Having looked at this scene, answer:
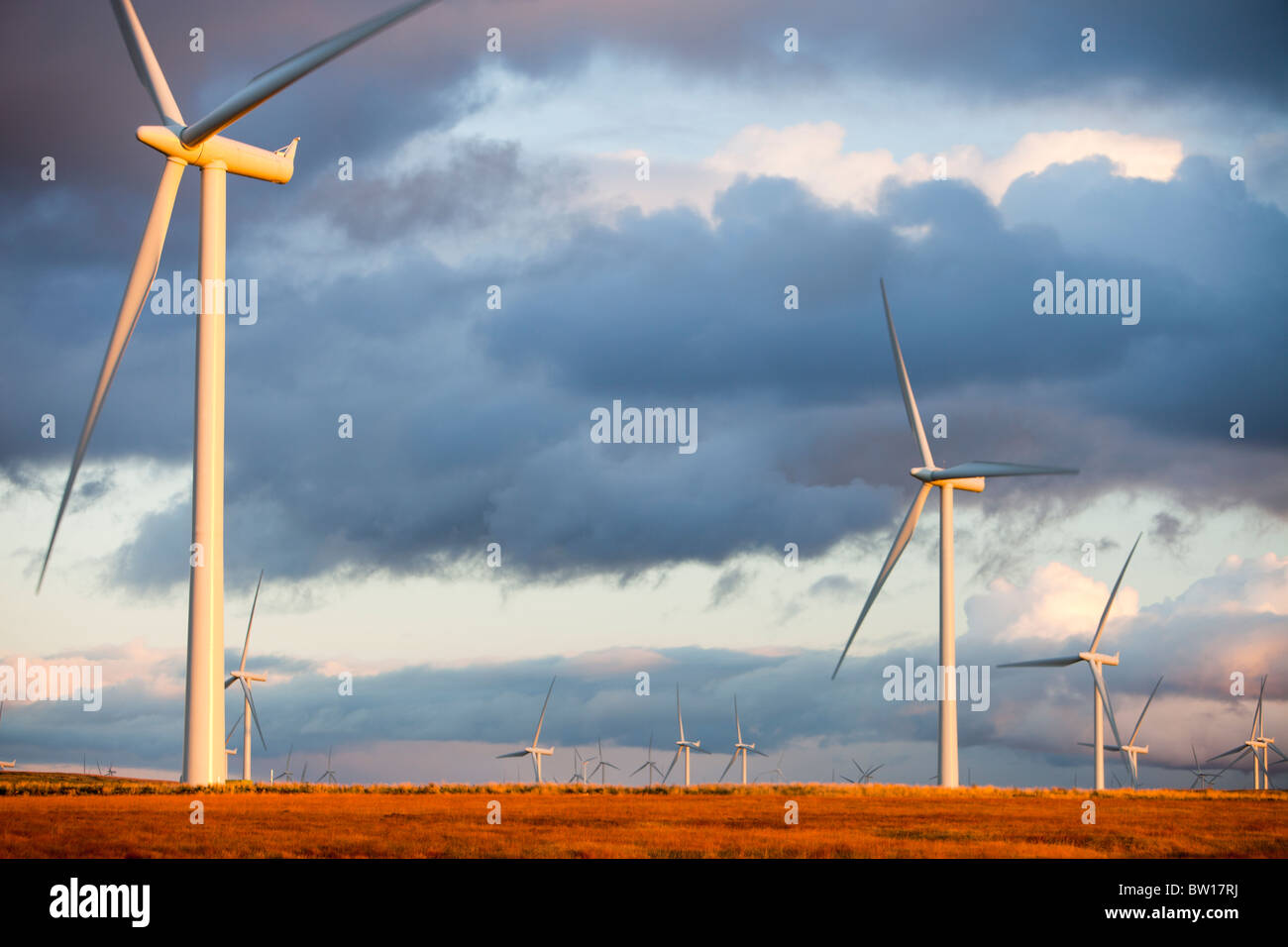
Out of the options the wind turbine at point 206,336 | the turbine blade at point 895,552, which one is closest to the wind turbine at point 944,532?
the turbine blade at point 895,552

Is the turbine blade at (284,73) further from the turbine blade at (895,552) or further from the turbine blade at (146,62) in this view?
the turbine blade at (895,552)

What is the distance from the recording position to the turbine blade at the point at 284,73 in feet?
176

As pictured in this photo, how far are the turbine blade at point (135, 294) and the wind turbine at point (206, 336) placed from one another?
0.14ft

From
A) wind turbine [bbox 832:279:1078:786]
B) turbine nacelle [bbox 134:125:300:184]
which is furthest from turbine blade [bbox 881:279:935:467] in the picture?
turbine nacelle [bbox 134:125:300:184]

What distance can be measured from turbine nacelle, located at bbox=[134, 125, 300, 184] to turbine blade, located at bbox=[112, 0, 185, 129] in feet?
4.95

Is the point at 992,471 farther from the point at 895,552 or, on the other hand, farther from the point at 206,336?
the point at 206,336

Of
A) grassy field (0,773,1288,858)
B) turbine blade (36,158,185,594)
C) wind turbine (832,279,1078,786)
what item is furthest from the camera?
wind turbine (832,279,1078,786)

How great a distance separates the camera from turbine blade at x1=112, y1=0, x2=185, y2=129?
61750mm

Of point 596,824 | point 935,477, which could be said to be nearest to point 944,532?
point 935,477

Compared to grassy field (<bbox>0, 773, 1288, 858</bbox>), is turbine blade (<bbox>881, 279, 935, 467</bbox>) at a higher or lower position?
higher

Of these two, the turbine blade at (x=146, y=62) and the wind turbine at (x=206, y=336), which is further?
the turbine blade at (x=146, y=62)

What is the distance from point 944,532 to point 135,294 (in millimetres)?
53927

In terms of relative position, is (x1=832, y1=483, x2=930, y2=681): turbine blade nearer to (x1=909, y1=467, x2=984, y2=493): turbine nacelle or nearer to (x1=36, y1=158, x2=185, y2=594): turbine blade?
(x1=909, y1=467, x2=984, y2=493): turbine nacelle

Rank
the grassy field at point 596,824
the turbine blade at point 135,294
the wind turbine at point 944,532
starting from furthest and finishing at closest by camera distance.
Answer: the wind turbine at point 944,532, the turbine blade at point 135,294, the grassy field at point 596,824
